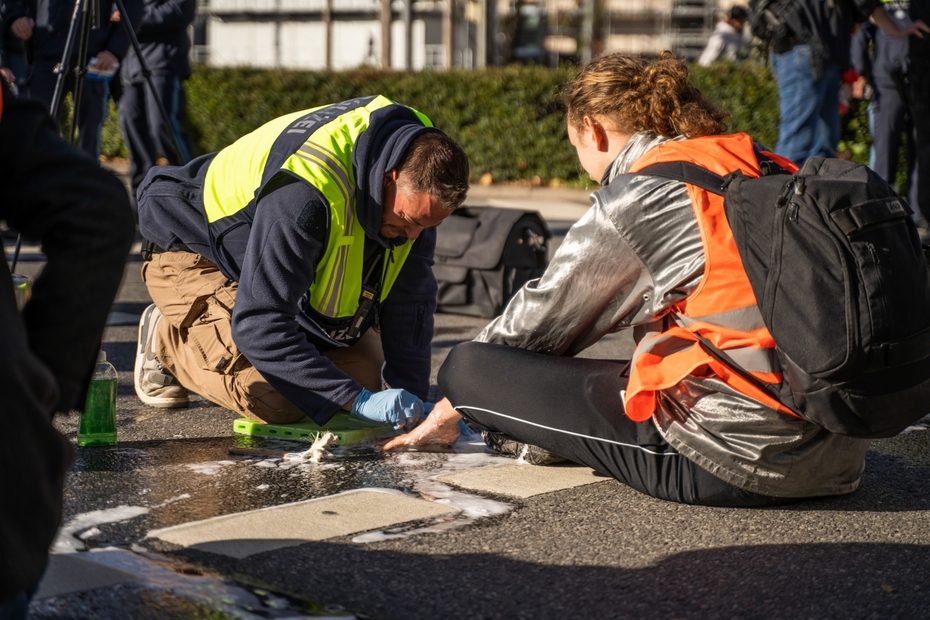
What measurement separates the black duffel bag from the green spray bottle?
2.50m

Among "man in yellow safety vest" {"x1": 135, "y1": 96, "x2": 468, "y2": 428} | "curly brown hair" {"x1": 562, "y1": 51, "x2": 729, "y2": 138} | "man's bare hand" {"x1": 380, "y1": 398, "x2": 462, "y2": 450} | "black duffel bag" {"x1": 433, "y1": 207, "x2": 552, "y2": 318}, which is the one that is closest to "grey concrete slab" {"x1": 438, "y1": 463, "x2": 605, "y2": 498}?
"man's bare hand" {"x1": 380, "y1": 398, "x2": 462, "y2": 450}

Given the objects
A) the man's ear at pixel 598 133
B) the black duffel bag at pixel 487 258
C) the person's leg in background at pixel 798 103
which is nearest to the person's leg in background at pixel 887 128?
the person's leg in background at pixel 798 103

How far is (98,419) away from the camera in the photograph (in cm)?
327

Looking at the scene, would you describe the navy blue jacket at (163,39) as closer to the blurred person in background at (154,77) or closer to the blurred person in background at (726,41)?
the blurred person in background at (154,77)

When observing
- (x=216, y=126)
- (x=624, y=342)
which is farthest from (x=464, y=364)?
(x=216, y=126)

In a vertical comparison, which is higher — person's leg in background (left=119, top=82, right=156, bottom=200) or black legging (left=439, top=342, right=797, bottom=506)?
person's leg in background (left=119, top=82, right=156, bottom=200)

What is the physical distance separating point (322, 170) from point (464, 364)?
0.69 meters

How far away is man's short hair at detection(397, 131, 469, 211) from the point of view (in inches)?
125

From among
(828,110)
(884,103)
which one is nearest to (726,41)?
(884,103)

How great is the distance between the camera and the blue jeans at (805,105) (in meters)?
6.41

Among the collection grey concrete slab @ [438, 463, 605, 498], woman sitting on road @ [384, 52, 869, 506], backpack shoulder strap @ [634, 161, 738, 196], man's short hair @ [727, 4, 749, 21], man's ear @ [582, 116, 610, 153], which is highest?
man's short hair @ [727, 4, 749, 21]

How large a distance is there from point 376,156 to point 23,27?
389 cm

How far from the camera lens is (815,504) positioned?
2873 millimetres

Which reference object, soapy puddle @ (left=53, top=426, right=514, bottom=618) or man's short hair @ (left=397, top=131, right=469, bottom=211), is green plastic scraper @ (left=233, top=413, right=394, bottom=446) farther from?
man's short hair @ (left=397, top=131, right=469, bottom=211)
